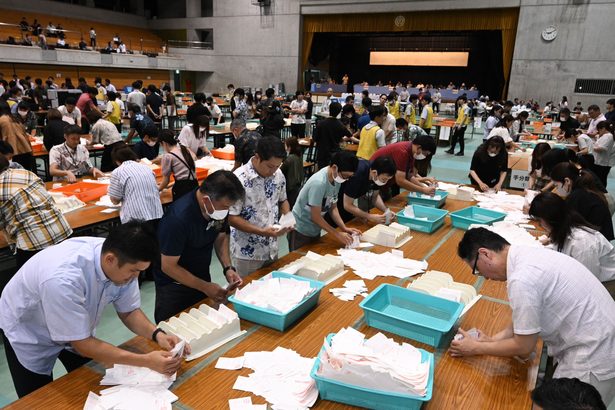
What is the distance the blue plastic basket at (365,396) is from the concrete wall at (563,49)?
18.4 m

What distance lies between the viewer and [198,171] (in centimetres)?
545

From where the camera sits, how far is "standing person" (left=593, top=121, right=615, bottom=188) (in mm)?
6453

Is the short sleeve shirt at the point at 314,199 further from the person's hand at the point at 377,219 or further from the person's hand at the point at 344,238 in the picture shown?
the person's hand at the point at 377,219

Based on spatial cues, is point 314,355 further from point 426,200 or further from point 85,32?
point 85,32

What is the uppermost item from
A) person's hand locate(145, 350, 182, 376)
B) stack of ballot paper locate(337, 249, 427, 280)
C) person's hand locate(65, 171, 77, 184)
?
person's hand locate(65, 171, 77, 184)

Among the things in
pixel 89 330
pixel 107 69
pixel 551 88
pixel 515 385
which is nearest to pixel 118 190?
pixel 89 330

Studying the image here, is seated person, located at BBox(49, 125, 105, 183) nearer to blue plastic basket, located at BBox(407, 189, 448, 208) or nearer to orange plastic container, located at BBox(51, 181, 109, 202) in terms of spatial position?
orange plastic container, located at BBox(51, 181, 109, 202)

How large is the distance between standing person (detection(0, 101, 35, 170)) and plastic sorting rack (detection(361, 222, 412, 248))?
478 centimetres

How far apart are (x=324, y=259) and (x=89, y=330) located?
1.52m

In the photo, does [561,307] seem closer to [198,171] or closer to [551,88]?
[198,171]

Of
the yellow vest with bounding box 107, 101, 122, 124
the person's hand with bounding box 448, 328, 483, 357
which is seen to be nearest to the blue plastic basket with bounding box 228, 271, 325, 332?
the person's hand with bounding box 448, 328, 483, 357

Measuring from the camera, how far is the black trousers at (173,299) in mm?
2539

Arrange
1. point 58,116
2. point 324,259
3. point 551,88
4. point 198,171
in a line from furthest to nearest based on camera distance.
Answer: point 551,88, point 58,116, point 198,171, point 324,259

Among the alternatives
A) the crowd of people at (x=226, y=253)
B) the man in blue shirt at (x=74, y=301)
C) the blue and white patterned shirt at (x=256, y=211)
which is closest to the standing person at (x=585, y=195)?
the crowd of people at (x=226, y=253)
